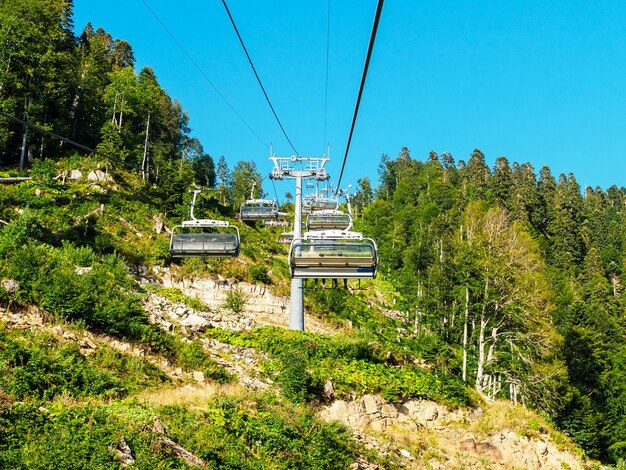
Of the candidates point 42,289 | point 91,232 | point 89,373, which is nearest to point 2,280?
point 42,289

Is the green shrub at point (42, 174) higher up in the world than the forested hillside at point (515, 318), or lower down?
higher up

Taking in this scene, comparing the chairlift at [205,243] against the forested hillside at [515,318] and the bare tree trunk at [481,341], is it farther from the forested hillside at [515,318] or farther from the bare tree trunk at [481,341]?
the bare tree trunk at [481,341]

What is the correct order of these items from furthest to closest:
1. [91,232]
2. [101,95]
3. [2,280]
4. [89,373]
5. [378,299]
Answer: [101,95] < [378,299] < [91,232] < [2,280] < [89,373]

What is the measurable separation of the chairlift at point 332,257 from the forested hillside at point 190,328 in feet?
12.6

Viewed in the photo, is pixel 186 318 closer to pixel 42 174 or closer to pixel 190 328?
pixel 190 328

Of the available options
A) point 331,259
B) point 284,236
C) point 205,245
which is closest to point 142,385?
point 205,245

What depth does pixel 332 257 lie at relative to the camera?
11.0 meters

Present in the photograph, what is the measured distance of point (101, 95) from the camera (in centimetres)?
5194

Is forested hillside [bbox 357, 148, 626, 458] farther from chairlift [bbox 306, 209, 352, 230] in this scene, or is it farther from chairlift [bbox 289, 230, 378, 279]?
chairlift [bbox 289, 230, 378, 279]

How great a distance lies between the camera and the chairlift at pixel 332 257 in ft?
35.8

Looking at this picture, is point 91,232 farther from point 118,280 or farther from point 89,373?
point 89,373

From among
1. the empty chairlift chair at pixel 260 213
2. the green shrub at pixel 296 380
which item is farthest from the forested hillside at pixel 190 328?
the empty chairlift chair at pixel 260 213

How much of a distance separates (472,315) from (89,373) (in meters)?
19.3

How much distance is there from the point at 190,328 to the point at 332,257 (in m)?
8.94
